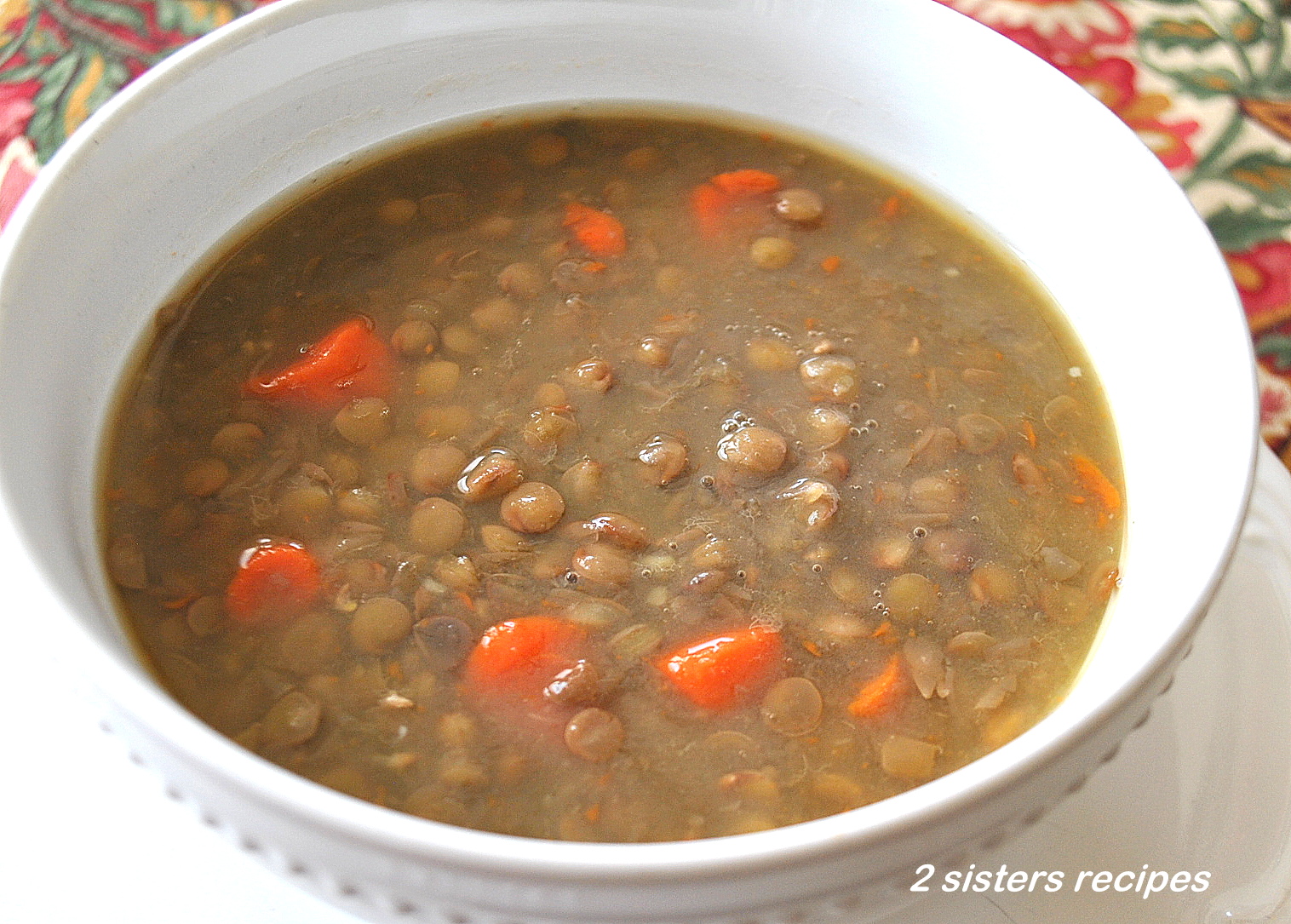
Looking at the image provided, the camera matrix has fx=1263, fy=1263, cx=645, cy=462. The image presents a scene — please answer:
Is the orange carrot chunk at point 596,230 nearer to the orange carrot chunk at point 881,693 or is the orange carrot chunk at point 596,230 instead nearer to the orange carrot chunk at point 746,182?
the orange carrot chunk at point 746,182

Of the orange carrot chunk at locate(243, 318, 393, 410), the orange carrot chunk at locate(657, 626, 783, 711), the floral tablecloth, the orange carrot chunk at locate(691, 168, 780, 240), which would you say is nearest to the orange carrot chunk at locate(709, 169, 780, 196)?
the orange carrot chunk at locate(691, 168, 780, 240)

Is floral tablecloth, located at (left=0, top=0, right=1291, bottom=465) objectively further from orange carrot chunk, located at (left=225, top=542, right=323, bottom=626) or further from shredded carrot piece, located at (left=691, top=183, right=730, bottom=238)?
orange carrot chunk, located at (left=225, top=542, right=323, bottom=626)

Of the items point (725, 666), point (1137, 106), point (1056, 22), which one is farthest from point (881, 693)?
point (1056, 22)

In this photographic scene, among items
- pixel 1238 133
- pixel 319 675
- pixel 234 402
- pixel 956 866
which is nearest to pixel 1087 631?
pixel 956 866

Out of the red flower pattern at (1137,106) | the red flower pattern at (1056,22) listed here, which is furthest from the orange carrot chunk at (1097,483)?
the red flower pattern at (1056,22)

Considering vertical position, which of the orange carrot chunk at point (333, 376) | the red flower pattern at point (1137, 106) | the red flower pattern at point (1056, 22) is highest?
the orange carrot chunk at point (333, 376)

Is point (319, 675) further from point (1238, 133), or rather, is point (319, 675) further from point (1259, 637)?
point (1238, 133)

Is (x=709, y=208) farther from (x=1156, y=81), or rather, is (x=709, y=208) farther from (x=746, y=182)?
(x=1156, y=81)
